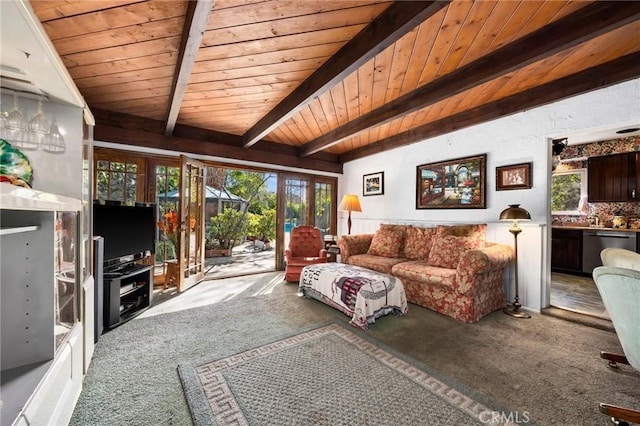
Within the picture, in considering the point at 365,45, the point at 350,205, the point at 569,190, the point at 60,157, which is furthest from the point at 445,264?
the point at 569,190

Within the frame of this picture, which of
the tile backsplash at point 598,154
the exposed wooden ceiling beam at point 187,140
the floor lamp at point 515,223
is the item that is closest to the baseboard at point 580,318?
the floor lamp at point 515,223

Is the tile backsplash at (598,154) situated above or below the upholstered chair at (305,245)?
above

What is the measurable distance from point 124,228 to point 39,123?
1.57 m

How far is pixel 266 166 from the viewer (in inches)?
189

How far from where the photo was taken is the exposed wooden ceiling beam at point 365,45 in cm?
156

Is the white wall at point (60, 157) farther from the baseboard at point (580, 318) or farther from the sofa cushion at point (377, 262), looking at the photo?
the baseboard at point (580, 318)

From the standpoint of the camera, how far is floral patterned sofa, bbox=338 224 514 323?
8.55 ft

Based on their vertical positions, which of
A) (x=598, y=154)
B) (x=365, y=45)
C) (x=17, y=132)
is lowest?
(x=17, y=132)

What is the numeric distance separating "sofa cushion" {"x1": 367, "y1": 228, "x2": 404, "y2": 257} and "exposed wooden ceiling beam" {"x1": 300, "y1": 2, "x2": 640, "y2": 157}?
1.85 m

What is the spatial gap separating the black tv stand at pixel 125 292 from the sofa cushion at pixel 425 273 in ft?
9.97

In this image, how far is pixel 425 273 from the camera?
295cm

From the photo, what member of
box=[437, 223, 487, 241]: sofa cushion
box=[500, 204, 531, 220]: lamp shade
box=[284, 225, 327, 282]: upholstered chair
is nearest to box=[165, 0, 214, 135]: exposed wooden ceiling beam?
box=[284, 225, 327, 282]: upholstered chair

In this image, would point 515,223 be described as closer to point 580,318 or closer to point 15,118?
point 580,318

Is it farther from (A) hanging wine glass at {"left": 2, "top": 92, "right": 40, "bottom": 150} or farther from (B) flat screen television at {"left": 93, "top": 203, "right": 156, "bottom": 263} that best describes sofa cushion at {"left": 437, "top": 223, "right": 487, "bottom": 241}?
(A) hanging wine glass at {"left": 2, "top": 92, "right": 40, "bottom": 150}
